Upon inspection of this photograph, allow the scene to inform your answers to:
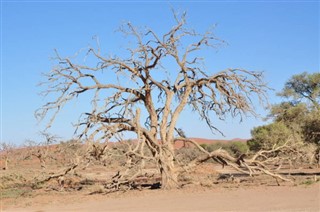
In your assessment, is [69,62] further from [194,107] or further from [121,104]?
[194,107]

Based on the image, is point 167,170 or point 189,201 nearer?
point 189,201

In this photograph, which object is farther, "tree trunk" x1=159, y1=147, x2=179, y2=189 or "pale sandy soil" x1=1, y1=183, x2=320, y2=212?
"tree trunk" x1=159, y1=147, x2=179, y2=189

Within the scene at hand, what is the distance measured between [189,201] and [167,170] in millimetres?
3758

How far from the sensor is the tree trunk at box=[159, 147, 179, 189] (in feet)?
55.8

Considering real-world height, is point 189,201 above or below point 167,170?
below

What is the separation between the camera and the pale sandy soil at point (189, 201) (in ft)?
39.7

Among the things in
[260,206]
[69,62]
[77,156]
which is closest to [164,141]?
[77,156]

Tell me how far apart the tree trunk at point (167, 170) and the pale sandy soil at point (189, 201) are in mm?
828

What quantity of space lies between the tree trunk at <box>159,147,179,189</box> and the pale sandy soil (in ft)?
2.72

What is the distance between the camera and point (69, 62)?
17703mm

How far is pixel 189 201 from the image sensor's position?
13531 millimetres

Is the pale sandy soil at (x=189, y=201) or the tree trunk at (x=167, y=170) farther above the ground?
the tree trunk at (x=167, y=170)

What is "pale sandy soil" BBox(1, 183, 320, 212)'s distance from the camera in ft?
39.7

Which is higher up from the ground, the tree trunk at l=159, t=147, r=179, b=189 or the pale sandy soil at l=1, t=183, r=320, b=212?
the tree trunk at l=159, t=147, r=179, b=189
